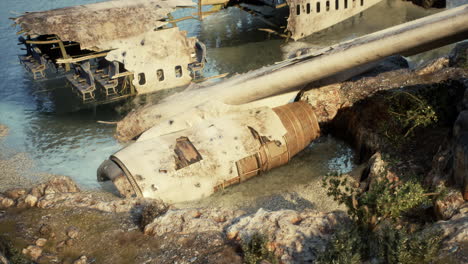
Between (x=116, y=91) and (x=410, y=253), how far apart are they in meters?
20.4

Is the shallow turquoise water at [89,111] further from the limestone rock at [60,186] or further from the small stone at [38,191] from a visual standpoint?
the small stone at [38,191]

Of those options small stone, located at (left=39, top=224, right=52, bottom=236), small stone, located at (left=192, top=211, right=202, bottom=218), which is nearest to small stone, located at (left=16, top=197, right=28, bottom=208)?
small stone, located at (left=39, top=224, right=52, bottom=236)

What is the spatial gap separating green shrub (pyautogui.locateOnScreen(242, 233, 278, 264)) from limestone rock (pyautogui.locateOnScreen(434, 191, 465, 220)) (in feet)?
16.0

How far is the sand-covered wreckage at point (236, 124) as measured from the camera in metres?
16.5

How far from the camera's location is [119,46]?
24641 mm

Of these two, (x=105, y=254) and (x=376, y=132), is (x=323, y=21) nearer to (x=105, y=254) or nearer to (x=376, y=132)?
(x=376, y=132)

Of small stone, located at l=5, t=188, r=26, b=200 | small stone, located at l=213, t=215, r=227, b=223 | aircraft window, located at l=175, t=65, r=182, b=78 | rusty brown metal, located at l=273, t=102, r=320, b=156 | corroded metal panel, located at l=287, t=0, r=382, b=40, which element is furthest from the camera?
corroded metal panel, located at l=287, t=0, r=382, b=40

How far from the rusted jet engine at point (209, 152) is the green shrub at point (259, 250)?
18.3ft

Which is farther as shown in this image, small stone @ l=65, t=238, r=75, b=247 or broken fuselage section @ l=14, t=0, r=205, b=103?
broken fuselage section @ l=14, t=0, r=205, b=103

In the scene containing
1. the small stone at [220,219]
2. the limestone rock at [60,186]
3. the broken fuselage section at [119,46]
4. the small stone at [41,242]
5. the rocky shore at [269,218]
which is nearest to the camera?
the rocky shore at [269,218]

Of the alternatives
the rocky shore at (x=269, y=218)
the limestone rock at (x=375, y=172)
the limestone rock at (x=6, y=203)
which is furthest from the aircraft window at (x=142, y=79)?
the limestone rock at (x=375, y=172)

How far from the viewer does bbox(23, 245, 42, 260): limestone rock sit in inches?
485

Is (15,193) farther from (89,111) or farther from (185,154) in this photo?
(89,111)

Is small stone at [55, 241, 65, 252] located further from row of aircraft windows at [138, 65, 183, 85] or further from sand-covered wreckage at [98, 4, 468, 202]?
row of aircraft windows at [138, 65, 183, 85]
